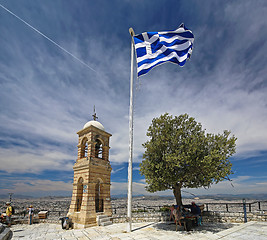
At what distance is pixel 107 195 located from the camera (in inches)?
569

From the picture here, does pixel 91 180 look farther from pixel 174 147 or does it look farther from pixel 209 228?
pixel 209 228

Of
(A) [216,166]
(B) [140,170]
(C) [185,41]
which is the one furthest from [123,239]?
(C) [185,41]

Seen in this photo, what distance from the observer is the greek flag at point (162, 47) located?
10297 millimetres

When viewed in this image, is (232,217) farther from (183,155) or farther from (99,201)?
Answer: (99,201)

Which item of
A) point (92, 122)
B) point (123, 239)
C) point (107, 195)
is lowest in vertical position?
point (123, 239)

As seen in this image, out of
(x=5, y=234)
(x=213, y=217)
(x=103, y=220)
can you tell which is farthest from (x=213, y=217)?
(x=5, y=234)

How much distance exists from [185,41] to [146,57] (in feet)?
8.87

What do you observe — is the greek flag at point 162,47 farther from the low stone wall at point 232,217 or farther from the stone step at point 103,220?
the stone step at point 103,220

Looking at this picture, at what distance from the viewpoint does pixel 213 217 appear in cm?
1191

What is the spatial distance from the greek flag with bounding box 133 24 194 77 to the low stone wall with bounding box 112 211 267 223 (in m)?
10.7

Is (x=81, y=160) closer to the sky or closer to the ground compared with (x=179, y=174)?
closer to the sky

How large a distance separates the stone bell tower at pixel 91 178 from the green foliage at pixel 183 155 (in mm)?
4322

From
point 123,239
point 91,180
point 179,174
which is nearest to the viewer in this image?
point 123,239

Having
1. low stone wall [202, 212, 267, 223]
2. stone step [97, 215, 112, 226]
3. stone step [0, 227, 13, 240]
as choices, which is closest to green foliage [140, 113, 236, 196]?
low stone wall [202, 212, 267, 223]
